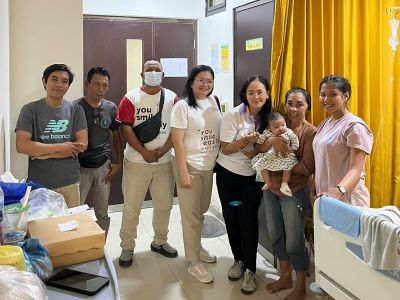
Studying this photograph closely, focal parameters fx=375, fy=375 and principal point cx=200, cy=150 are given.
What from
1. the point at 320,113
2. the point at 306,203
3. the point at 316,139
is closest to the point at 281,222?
the point at 306,203

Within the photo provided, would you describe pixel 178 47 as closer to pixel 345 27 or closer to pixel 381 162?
pixel 345 27

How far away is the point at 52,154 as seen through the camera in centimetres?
221

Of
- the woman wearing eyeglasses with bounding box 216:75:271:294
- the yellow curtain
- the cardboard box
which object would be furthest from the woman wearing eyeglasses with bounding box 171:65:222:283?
the cardboard box

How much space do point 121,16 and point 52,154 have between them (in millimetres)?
2279

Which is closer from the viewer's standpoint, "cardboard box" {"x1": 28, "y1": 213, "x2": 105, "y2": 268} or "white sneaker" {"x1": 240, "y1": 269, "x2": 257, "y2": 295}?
"cardboard box" {"x1": 28, "y1": 213, "x2": 105, "y2": 268}

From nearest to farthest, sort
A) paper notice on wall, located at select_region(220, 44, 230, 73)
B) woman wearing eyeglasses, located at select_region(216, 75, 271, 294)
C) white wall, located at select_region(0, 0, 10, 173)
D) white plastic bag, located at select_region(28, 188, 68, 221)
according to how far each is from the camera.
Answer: white plastic bag, located at select_region(28, 188, 68, 221) < white wall, located at select_region(0, 0, 10, 173) < woman wearing eyeglasses, located at select_region(216, 75, 271, 294) < paper notice on wall, located at select_region(220, 44, 230, 73)

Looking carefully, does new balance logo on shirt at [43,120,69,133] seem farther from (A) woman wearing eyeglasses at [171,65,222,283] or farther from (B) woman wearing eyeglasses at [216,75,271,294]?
(B) woman wearing eyeglasses at [216,75,271,294]

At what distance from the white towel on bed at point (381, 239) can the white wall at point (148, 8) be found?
3.27 m

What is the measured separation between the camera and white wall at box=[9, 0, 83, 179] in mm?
2502

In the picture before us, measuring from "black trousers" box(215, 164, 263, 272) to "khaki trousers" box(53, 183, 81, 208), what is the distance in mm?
934

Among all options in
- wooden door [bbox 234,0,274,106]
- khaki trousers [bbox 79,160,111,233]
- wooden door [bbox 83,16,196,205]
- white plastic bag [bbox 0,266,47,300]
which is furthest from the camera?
wooden door [bbox 83,16,196,205]

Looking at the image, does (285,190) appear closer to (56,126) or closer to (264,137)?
(264,137)

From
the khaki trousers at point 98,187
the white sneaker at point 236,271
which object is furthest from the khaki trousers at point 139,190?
the white sneaker at point 236,271

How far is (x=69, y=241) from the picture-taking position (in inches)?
53.4
